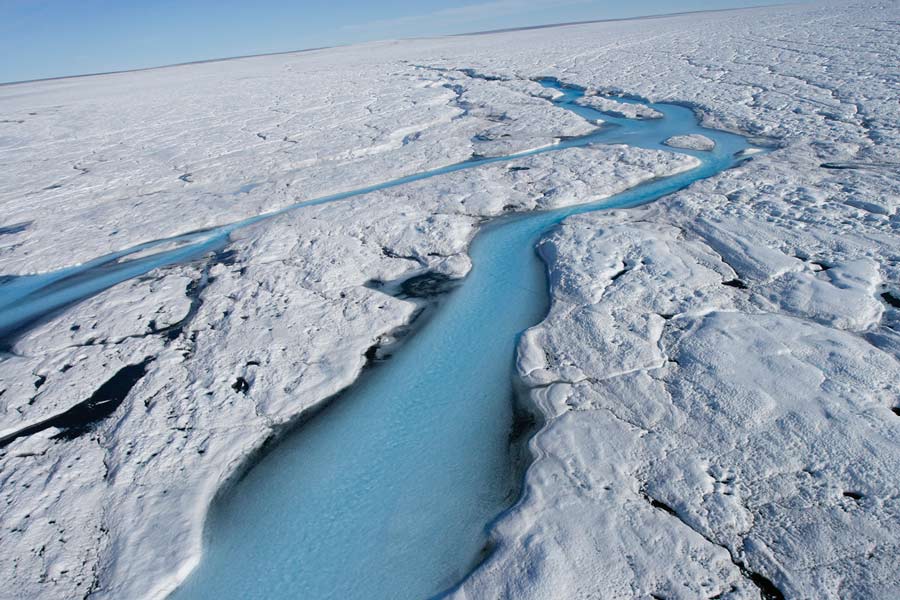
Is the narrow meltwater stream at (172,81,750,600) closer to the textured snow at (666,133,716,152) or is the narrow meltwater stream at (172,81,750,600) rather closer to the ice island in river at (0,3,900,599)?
the ice island in river at (0,3,900,599)

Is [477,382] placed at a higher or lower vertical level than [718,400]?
lower

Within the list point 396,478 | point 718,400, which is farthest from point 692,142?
point 396,478

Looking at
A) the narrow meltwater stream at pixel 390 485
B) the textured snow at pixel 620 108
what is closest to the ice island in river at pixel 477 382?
the narrow meltwater stream at pixel 390 485

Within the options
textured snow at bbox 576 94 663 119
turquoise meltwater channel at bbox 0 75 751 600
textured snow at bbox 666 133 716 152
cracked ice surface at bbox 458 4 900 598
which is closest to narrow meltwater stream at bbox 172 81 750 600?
turquoise meltwater channel at bbox 0 75 751 600

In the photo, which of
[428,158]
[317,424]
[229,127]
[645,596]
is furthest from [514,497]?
[229,127]

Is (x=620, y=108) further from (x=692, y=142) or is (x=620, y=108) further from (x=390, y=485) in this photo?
(x=390, y=485)

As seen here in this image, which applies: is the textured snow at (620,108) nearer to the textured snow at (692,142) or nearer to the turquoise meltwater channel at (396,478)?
the textured snow at (692,142)
